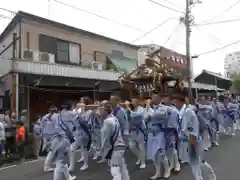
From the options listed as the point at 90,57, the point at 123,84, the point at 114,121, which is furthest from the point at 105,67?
the point at 114,121

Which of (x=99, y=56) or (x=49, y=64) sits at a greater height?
(x=99, y=56)

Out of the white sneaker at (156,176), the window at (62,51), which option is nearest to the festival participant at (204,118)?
the white sneaker at (156,176)

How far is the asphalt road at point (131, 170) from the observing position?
26.1 feet

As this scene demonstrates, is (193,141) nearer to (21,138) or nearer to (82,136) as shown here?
(82,136)

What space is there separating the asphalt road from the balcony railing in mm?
6052

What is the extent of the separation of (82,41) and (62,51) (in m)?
1.95

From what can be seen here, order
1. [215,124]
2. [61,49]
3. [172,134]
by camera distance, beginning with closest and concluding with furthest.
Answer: [172,134] < [215,124] < [61,49]

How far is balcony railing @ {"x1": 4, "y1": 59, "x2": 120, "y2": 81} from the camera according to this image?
1577cm

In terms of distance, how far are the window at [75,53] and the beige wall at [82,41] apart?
0.31 meters

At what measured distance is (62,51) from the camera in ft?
69.5

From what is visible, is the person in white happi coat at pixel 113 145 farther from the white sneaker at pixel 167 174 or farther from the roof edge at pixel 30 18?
the roof edge at pixel 30 18

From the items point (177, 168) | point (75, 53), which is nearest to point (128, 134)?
point (177, 168)

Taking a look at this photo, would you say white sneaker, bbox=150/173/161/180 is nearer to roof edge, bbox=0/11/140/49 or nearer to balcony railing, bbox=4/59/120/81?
balcony railing, bbox=4/59/120/81

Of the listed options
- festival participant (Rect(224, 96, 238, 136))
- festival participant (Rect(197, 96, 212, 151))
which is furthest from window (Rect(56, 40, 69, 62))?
festival participant (Rect(197, 96, 212, 151))
